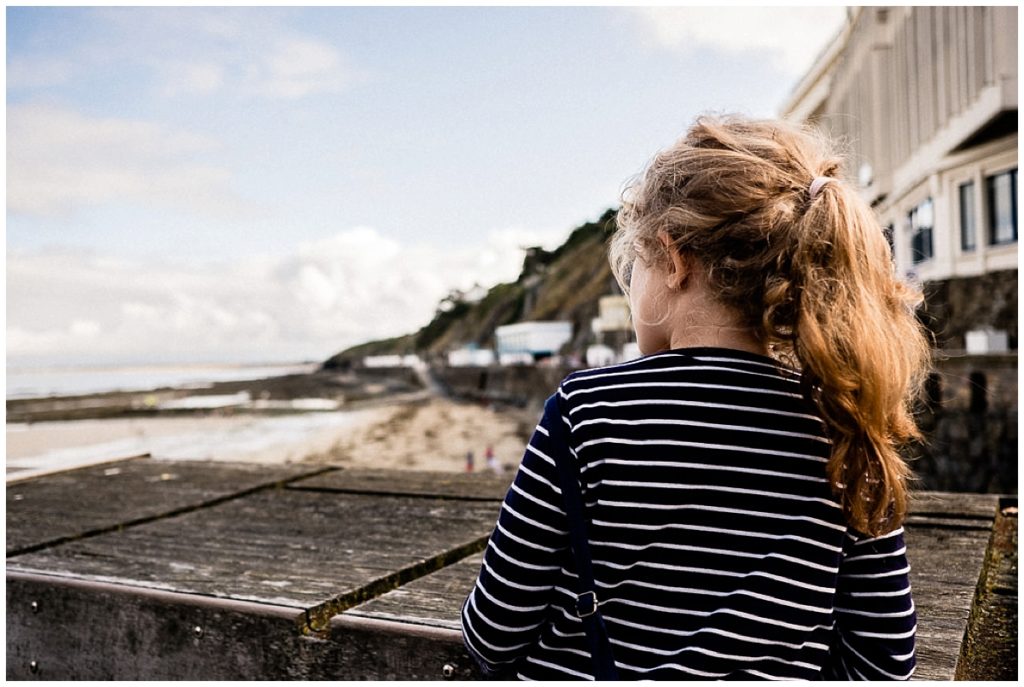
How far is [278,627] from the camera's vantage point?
5.49 ft

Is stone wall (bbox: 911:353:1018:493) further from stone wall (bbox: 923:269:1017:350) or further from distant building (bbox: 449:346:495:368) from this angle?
distant building (bbox: 449:346:495:368)

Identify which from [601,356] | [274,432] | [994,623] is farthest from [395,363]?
[994,623]

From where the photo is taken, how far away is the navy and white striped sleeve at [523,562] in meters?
1.23

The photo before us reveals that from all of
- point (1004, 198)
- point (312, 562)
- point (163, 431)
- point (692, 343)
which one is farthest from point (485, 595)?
point (163, 431)

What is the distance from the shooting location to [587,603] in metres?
1.20

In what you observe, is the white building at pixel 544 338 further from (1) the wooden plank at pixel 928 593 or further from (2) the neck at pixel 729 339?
(2) the neck at pixel 729 339

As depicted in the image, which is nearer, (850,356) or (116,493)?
(850,356)

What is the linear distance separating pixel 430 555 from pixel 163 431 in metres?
24.9

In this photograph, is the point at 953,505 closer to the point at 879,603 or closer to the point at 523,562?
the point at 879,603

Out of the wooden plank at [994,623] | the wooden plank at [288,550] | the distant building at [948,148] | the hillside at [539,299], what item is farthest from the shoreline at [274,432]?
the hillside at [539,299]

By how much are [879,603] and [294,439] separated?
887 inches

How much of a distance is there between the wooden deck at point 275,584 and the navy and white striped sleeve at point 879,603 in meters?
0.14

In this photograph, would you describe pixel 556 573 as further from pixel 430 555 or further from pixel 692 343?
pixel 430 555

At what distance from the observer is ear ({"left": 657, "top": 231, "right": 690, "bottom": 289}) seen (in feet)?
4.14
